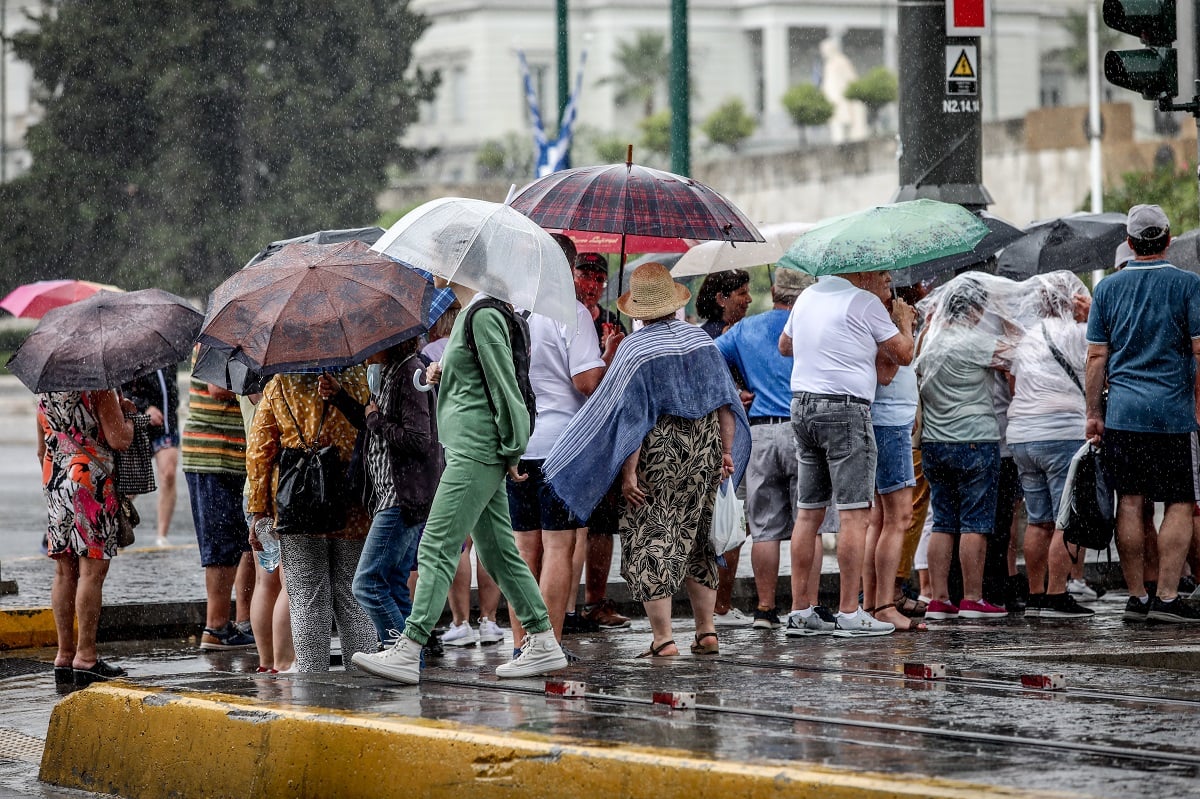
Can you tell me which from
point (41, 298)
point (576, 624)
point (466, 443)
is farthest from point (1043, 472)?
point (41, 298)

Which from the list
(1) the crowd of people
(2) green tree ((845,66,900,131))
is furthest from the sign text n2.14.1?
(2) green tree ((845,66,900,131))

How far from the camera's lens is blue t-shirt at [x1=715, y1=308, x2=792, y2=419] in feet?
30.4

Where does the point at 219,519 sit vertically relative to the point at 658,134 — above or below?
below

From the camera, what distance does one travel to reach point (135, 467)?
28.6ft

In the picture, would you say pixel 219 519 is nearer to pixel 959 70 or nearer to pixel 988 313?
pixel 988 313

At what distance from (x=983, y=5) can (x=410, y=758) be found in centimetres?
667

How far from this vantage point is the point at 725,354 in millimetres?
9406

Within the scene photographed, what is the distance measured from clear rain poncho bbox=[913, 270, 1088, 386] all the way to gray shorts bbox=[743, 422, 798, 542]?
81 cm

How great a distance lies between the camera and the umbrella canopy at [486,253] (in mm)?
6863

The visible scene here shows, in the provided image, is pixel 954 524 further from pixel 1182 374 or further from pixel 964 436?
pixel 1182 374

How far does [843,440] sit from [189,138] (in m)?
39.3

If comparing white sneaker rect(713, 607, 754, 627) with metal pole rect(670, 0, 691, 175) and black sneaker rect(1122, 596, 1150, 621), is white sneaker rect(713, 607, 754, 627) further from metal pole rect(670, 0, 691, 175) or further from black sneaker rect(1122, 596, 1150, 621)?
metal pole rect(670, 0, 691, 175)

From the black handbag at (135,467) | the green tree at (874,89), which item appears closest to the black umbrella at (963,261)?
the black handbag at (135,467)

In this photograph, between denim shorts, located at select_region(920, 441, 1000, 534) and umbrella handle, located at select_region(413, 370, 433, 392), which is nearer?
umbrella handle, located at select_region(413, 370, 433, 392)
